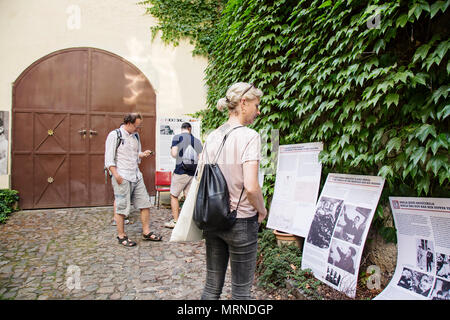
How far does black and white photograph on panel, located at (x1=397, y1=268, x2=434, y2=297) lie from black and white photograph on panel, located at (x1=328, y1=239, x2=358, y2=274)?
0.40 metres

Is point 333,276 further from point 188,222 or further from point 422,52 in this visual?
point 422,52

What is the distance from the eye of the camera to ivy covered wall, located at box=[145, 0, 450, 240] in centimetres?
222

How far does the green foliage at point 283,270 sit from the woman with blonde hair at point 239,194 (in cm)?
130

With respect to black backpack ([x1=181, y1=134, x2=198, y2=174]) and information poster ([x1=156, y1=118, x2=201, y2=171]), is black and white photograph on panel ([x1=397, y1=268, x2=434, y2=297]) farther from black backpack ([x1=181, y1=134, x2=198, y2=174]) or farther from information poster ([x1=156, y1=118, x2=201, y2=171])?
information poster ([x1=156, y1=118, x2=201, y2=171])

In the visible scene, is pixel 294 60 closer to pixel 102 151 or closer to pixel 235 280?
pixel 235 280

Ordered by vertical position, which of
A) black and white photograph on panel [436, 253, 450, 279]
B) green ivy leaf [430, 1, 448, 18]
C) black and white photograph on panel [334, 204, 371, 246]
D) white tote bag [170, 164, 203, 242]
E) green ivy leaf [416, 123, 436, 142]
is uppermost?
green ivy leaf [430, 1, 448, 18]

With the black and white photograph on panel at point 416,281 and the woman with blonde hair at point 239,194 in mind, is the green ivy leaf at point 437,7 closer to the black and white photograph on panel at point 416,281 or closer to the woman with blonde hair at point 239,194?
the woman with blonde hair at point 239,194

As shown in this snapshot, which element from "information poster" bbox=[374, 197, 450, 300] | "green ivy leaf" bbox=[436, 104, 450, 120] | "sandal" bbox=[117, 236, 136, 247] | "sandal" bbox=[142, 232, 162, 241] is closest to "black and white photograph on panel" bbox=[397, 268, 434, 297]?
"information poster" bbox=[374, 197, 450, 300]

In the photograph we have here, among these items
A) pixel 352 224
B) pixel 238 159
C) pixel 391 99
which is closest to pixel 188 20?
pixel 391 99

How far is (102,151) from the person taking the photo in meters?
6.82

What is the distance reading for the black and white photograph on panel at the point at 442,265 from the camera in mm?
2200

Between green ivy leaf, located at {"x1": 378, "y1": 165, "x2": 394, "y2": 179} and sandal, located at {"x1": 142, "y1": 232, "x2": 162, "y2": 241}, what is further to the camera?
sandal, located at {"x1": 142, "y1": 232, "x2": 162, "y2": 241}

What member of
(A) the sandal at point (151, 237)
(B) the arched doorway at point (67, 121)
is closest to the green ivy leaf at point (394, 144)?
(A) the sandal at point (151, 237)

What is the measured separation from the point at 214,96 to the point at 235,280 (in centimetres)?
534
